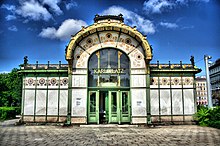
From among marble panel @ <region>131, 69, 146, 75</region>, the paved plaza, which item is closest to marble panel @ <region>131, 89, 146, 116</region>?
marble panel @ <region>131, 69, 146, 75</region>

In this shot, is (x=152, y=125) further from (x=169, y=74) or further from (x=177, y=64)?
(x=177, y=64)

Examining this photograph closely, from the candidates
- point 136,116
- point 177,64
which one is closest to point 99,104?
point 136,116

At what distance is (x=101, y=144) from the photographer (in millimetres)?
7641

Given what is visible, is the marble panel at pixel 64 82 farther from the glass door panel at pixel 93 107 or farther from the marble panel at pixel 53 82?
the glass door panel at pixel 93 107

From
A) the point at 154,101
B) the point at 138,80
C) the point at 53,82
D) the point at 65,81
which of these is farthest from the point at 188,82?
the point at 53,82

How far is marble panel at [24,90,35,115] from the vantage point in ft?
49.3

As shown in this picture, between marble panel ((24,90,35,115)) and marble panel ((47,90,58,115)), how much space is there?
47.5 inches

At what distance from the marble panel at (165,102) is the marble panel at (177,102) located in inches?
14.1

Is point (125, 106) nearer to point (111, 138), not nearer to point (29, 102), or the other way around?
point (111, 138)

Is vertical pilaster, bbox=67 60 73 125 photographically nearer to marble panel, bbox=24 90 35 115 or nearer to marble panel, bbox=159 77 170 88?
marble panel, bbox=24 90 35 115

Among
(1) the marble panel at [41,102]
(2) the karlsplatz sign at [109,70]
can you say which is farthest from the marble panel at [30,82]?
(2) the karlsplatz sign at [109,70]

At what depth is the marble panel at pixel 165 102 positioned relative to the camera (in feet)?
49.2

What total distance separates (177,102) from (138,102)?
286cm

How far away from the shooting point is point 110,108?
48.0 feet
